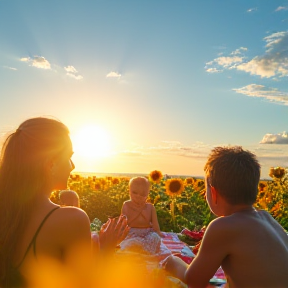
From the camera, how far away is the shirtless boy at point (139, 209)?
6980 mm

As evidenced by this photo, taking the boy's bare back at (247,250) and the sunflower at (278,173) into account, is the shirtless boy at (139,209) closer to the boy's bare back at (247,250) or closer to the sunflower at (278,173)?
the sunflower at (278,173)

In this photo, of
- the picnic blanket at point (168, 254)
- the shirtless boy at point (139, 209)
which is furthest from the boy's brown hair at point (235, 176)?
the shirtless boy at point (139, 209)

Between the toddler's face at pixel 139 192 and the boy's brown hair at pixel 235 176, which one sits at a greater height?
the boy's brown hair at pixel 235 176

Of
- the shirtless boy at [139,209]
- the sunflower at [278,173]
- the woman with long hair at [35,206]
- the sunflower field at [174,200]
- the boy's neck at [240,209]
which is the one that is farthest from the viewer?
the sunflower at [278,173]

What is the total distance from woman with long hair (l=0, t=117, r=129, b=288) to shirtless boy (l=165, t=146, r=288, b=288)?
32.5 inches

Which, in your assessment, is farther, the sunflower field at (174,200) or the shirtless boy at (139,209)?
the sunflower field at (174,200)

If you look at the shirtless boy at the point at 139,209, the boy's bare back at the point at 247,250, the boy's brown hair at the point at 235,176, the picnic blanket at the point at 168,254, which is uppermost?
the boy's brown hair at the point at 235,176

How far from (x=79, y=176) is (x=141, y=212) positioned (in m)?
7.86

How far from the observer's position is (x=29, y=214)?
2.71m

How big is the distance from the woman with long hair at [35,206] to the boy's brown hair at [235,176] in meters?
0.97

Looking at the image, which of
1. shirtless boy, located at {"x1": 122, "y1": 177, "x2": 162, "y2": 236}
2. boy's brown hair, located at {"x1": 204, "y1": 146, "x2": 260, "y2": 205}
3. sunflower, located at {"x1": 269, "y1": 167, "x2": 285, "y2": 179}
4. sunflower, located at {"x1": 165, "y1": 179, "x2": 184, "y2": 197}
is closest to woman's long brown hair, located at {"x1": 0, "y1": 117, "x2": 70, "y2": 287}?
boy's brown hair, located at {"x1": 204, "y1": 146, "x2": 260, "y2": 205}

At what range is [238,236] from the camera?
2.85 metres

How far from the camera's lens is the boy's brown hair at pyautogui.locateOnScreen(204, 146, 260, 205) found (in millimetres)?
3000

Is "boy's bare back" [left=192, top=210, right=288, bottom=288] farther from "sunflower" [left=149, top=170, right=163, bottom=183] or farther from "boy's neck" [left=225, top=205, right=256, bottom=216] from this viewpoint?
"sunflower" [left=149, top=170, right=163, bottom=183]
